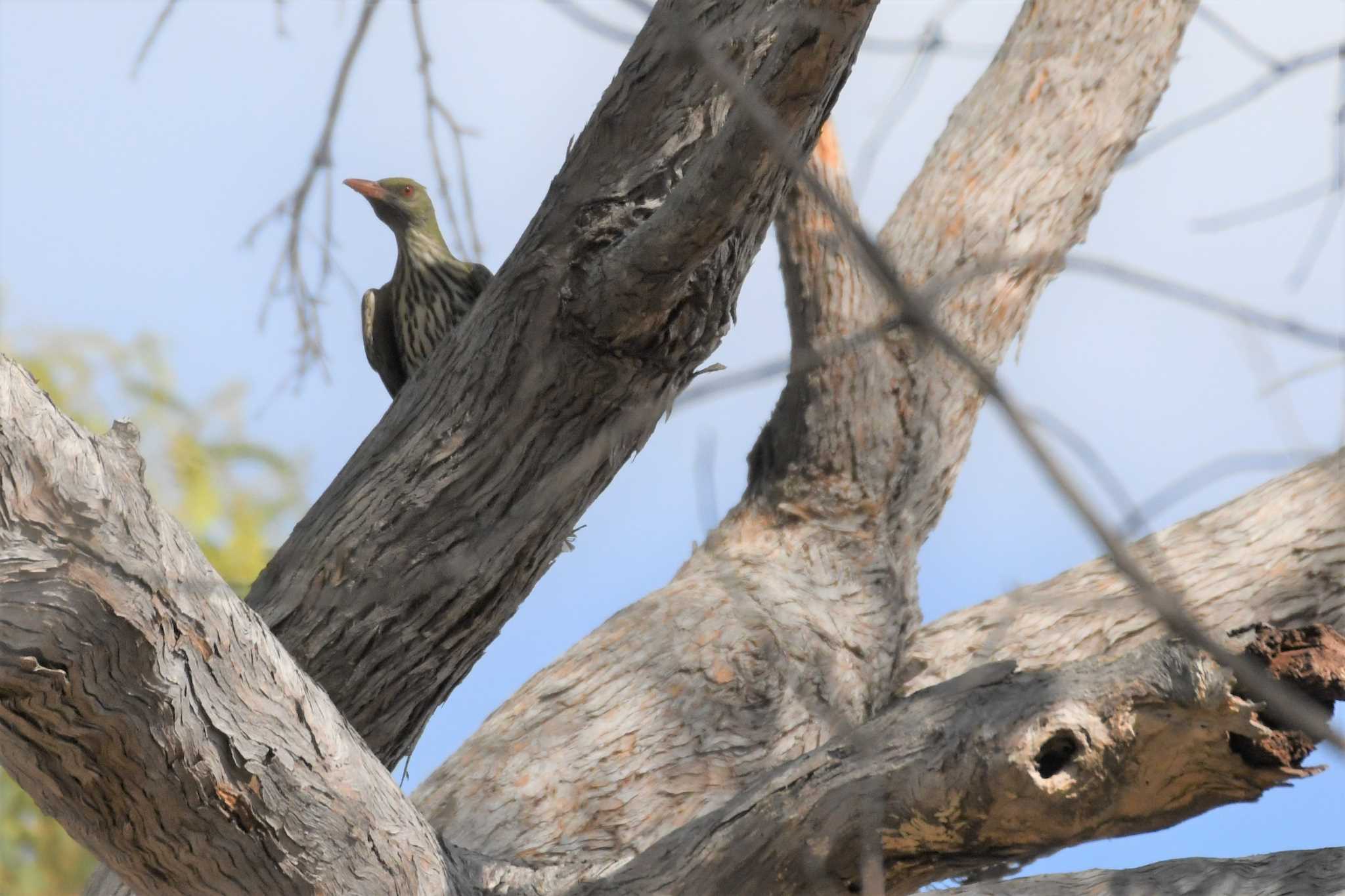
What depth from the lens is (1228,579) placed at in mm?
4207

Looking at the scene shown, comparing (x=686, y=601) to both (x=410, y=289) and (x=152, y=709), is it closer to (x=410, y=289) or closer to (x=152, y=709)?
(x=410, y=289)

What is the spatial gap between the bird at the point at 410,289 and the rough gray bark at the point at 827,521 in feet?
3.94

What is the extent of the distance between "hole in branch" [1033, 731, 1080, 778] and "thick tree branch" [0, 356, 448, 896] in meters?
1.16

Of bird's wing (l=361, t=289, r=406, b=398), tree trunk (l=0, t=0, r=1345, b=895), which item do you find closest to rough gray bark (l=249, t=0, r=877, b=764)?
tree trunk (l=0, t=0, r=1345, b=895)

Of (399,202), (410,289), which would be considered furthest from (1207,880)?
(399,202)

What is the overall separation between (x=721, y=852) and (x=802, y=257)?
2.73 meters

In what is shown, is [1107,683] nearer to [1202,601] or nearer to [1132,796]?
[1132,796]

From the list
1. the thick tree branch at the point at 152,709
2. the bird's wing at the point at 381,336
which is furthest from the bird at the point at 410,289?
the thick tree branch at the point at 152,709

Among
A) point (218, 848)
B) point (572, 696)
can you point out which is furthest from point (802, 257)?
point (218, 848)

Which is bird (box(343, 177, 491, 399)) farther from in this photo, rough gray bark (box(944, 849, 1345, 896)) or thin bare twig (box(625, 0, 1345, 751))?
thin bare twig (box(625, 0, 1345, 751))

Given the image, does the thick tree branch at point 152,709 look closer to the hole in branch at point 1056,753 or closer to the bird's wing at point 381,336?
the hole in branch at point 1056,753

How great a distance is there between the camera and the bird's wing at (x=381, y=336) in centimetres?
495

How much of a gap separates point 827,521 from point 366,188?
2188 mm

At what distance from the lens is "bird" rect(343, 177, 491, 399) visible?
4773 millimetres
